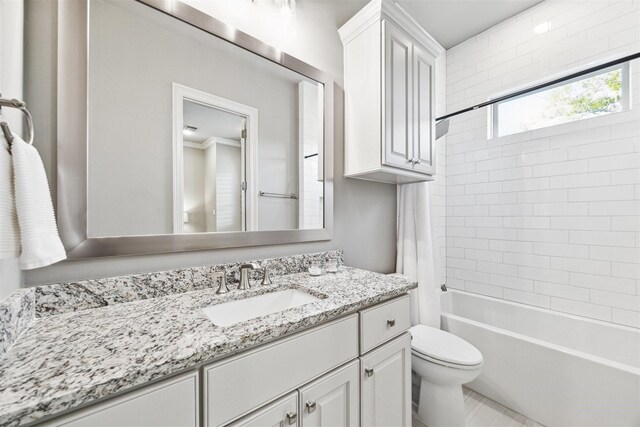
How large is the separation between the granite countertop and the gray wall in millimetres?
145

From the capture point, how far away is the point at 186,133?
1.10 metres

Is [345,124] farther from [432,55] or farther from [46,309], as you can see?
[46,309]

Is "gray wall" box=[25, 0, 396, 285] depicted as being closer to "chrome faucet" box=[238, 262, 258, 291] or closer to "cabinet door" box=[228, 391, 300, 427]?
"chrome faucet" box=[238, 262, 258, 291]

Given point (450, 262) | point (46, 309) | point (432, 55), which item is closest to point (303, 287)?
point (46, 309)

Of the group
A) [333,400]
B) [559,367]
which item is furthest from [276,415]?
[559,367]

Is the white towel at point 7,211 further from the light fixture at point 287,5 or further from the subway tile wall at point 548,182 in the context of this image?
the subway tile wall at point 548,182

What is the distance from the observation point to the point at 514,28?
2.17m

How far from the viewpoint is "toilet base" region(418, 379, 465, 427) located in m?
1.49

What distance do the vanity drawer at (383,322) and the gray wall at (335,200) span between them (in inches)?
21.2

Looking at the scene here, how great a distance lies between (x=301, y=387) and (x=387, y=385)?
494mm

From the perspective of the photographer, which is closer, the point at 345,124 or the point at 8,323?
the point at 8,323

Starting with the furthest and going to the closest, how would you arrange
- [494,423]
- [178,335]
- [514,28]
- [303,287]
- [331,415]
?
[514,28] → [494,423] → [303,287] → [331,415] → [178,335]

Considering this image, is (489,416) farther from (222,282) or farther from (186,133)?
(186,133)

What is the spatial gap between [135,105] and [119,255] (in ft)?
1.83
